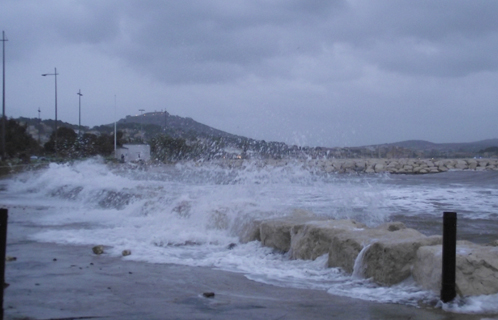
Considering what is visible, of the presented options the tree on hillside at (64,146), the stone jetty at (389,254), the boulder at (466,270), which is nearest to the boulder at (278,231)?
the stone jetty at (389,254)

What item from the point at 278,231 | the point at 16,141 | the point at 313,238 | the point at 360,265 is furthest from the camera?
the point at 16,141

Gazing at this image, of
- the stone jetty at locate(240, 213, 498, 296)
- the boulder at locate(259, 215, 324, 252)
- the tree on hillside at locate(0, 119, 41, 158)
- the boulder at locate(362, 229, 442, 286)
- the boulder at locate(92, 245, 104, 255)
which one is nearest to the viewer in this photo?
the stone jetty at locate(240, 213, 498, 296)

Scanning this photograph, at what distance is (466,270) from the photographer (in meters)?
5.23

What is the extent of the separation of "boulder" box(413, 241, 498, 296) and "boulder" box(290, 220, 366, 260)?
1.83 metres

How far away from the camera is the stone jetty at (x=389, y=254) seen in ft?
17.2

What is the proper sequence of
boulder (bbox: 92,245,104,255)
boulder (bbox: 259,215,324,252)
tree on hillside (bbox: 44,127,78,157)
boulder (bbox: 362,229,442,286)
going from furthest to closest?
1. tree on hillside (bbox: 44,127,78,157)
2. boulder (bbox: 259,215,324,252)
3. boulder (bbox: 92,245,104,255)
4. boulder (bbox: 362,229,442,286)

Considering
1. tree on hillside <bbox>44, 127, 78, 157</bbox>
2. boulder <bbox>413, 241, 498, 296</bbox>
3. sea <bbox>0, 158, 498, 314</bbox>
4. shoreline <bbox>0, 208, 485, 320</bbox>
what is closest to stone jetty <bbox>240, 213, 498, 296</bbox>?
boulder <bbox>413, 241, 498, 296</bbox>

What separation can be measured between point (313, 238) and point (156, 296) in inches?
120

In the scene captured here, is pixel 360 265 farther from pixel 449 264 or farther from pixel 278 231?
pixel 278 231

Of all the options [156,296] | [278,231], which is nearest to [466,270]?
[156,296]

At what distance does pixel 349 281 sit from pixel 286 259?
1884 millimetres

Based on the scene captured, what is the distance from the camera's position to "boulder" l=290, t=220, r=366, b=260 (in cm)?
751

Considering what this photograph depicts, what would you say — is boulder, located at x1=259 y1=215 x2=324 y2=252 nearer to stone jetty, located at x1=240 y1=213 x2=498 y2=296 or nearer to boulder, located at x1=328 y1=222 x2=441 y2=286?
stone jetty, located at x1=240 y1=213 x2=498 y2=296

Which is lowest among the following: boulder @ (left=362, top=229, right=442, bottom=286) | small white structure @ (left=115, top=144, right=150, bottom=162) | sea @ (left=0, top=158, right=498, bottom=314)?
sea @ (left=0, top=158, right=498, bottom=314)
